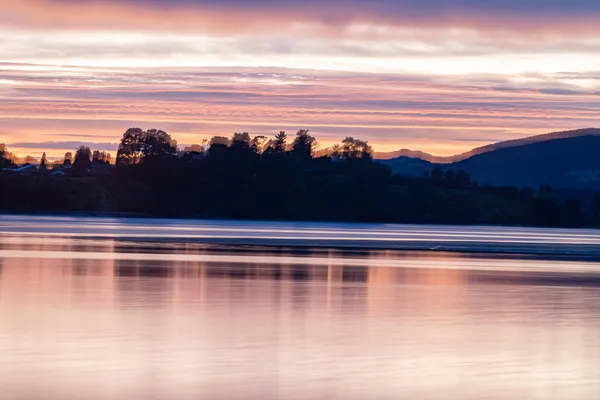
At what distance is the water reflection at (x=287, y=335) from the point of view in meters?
13.4

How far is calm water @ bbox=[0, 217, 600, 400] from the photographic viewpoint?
44.1 feet

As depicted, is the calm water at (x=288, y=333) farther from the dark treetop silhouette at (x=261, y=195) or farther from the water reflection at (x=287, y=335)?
the dark treetop silhouette at (x=261, y=195)

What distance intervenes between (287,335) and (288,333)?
23 centimetres

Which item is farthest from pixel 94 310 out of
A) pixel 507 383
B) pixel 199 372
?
pixel 507 383

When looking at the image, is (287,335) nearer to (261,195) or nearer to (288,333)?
(288,333)

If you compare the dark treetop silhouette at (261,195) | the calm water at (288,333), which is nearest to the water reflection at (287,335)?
the calm water at (288,333)

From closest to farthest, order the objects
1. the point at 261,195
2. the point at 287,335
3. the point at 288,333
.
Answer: the point at 287,335, the point at 288,333, the point at 261,195

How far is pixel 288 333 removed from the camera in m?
17.7

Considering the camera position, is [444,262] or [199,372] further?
[444,262]

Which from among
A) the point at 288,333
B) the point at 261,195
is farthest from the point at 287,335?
the point at 261,195

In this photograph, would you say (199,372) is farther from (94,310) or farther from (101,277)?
(101,277)

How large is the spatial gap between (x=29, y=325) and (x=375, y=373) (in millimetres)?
6381

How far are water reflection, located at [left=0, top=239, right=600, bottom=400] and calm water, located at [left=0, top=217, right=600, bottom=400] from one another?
0.11 ft

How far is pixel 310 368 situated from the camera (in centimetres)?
1455
